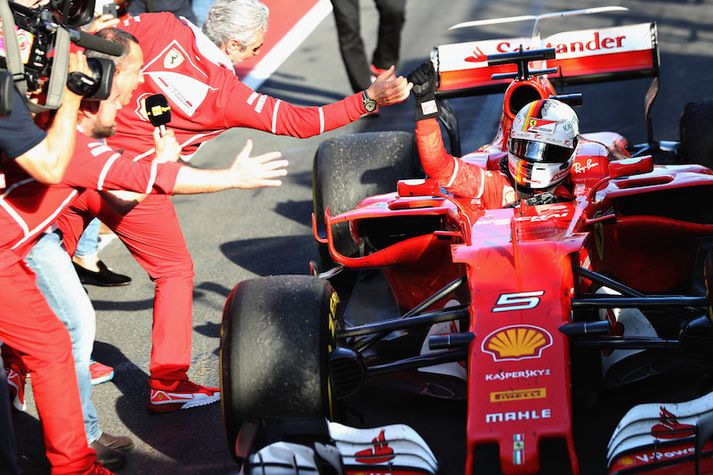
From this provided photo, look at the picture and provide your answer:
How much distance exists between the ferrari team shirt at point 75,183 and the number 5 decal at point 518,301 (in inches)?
52.2

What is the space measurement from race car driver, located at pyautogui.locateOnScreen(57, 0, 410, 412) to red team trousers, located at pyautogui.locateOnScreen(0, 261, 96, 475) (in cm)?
80

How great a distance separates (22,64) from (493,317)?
1934 mm

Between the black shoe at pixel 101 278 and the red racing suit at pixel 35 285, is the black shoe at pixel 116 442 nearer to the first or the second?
the red racing suit at pixel 35 285

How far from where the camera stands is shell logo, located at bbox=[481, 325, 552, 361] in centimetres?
414

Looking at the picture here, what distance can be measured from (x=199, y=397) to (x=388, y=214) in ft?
4.00

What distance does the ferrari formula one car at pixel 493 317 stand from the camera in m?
3.93

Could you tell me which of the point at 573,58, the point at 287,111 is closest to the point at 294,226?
the point at 573,58

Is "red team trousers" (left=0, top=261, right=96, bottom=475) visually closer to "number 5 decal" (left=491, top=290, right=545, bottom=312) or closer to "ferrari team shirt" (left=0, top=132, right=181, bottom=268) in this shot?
"ferrari team shirt" (left=0, top=132, right=181, bottom=268)

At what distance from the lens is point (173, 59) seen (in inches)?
201

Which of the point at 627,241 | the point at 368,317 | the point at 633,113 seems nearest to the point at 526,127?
the point at 627,241

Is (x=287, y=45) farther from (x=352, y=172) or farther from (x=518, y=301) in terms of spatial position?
(x=518, y=301)

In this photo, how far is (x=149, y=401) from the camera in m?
5.37

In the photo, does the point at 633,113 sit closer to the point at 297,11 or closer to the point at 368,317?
the point at 368,317

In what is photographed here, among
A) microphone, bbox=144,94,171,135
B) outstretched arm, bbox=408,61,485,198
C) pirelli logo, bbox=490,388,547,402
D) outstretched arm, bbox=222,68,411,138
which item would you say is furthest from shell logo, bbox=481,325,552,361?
microphone, bbox=144,94,171,135
